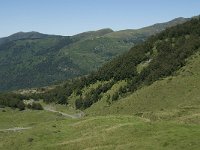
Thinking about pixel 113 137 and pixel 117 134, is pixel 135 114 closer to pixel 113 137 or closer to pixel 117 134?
pixel 117 134

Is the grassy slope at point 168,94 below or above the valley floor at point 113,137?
below

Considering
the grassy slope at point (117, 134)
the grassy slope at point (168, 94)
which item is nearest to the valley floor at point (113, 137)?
the grassy slope at point (117, 134)

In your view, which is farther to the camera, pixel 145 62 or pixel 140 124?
pixel 145 62

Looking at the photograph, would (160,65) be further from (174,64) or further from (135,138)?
(135,138)

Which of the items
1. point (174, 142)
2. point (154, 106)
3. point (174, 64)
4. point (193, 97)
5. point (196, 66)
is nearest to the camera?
point (174, 142)

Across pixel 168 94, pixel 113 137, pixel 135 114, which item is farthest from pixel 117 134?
pixel 168 94

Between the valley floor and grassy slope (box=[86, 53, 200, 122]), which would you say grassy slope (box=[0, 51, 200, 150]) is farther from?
grassy slope (box=[86, 53, 200, 122])

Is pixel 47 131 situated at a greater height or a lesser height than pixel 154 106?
greater

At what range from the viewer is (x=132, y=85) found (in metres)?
178

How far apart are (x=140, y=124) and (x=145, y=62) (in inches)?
5612

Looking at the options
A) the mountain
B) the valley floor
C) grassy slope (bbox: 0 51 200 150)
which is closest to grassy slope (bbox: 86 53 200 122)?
the mountain

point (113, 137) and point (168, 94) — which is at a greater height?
point (113, 137)

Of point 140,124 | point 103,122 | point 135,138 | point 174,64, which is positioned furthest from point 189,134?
point 174,64

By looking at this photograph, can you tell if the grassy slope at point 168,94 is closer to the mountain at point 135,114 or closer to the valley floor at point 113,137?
the mountain at point 135,114
